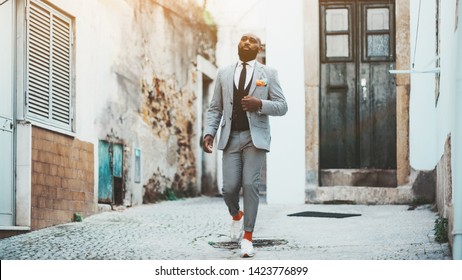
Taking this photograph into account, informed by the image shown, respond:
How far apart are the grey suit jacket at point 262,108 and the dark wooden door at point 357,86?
249 cm

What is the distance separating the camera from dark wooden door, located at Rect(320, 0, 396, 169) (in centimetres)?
695

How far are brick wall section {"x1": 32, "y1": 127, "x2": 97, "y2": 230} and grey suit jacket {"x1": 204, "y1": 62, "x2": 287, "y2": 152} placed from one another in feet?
4.34

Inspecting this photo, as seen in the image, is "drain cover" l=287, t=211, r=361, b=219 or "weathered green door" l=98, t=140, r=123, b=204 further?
"weathered green door" l=98, t=140, r=123, b=204

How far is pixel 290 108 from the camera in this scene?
7.22 m

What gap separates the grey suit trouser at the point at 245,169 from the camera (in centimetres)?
444

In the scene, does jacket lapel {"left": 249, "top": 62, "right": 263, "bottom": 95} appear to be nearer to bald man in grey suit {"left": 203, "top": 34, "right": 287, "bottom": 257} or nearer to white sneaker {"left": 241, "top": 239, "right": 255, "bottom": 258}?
bald man in grey suit {"left": 203, "top": 34, "right": 287, "bottom": 257}

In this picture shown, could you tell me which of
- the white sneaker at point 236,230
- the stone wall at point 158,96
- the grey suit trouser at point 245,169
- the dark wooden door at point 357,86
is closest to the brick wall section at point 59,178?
the stone wall at point 158,96

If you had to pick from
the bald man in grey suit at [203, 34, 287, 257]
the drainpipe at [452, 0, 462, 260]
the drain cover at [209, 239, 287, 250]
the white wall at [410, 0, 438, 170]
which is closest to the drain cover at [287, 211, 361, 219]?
the white wall at [410, 0, 438, 170]

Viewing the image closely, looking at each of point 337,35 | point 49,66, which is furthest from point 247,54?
point 337,35

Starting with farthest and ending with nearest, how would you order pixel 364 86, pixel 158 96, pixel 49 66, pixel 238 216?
pixel 158 96 < pixel 364 86 < pixel 49 66 < pixel 238 216

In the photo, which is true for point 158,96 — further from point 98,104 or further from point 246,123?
point 246,123

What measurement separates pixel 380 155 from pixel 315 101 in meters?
0.67

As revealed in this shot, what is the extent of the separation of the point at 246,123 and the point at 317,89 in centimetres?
278
